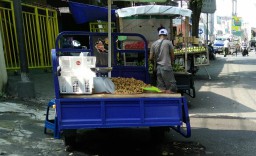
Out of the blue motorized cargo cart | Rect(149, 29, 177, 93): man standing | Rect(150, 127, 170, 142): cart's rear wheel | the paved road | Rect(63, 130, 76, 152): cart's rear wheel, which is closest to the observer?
the blue motorized cargo cart

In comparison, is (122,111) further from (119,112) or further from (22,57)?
(22,57)

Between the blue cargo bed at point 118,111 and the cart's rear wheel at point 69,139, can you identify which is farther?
the cart's rear wheel at point 69,139

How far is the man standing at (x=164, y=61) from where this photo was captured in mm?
7008

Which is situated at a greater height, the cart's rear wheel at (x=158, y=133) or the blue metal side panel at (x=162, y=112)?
the blue metal side panel at (x=162, y=112)

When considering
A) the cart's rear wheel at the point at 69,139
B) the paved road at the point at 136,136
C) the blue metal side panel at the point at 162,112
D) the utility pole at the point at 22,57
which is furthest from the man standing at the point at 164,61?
the utility pole at the point at 22,57

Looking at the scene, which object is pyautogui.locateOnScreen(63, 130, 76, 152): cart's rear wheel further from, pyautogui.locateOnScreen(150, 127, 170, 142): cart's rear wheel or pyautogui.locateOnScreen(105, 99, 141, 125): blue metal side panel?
pyautogui.locateOnScreen(150, 127, 170, 142): cart's rear wheel

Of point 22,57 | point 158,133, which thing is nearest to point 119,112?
point 158,133

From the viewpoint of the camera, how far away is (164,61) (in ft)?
23.1

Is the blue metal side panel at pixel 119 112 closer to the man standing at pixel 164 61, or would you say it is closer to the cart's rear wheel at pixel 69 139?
the cart's rear wheel at pixel 69 139

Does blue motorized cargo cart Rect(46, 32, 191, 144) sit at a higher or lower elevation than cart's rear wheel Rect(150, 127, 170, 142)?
higher

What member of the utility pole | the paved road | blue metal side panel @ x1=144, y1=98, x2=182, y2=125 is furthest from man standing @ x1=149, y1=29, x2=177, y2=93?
the utility pole

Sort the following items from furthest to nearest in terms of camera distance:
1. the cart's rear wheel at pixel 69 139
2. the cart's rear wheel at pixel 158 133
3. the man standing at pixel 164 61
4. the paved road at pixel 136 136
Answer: the man standing at pixel 164 61, the cart's rear wheel at pixel 158 133, the paved road at pixel 136 136, the cart's rear wheel at pixel 69 139

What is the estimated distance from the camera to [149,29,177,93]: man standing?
23.0 feet

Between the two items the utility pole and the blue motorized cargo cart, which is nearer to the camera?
the blue motorized cargo cart
